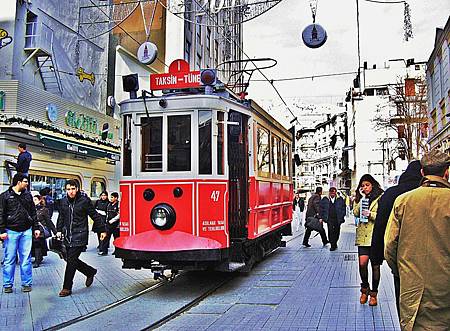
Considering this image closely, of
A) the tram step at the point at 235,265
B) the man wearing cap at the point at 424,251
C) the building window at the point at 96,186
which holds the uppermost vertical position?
the building window at the point at 96,186

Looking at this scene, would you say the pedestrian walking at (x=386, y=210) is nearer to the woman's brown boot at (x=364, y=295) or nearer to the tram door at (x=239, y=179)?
the woman's brown boot at (x=364, y=295)

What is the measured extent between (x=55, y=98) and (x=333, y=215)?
9.79 meters

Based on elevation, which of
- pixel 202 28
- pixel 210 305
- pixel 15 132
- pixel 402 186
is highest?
pixel 202 28

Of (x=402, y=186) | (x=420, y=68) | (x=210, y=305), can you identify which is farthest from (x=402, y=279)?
(x=420, y=68)

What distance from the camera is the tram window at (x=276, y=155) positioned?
39.3 ft

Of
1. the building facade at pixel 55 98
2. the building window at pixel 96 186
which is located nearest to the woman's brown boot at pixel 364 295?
the building facade at pixel 55 98

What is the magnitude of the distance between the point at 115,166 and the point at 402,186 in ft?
64.0

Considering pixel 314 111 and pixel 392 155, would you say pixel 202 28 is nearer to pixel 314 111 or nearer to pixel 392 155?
pixel 392 155

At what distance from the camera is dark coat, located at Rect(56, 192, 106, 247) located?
27.1ft

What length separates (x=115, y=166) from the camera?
23.7m

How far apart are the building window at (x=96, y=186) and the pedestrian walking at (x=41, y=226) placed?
978 centimetres

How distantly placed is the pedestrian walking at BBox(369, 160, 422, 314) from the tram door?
166 inches

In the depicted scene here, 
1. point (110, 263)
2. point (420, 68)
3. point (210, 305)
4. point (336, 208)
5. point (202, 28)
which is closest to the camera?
point (210, 305)

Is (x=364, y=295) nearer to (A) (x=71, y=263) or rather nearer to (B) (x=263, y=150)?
(B) (x=263, y=150)
